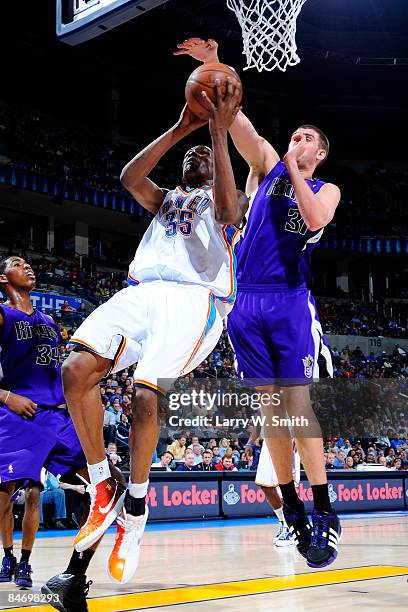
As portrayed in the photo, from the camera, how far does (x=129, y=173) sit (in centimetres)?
434

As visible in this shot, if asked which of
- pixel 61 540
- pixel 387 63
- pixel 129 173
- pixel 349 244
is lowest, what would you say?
pixel 61 540

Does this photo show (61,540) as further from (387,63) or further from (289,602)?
(387,63)

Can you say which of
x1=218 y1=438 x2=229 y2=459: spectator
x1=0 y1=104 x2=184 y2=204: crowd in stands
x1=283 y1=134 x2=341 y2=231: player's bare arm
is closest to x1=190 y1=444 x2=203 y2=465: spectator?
x1=218 y1=438 x2=229 y2=459: spectator

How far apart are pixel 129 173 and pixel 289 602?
8.97ft

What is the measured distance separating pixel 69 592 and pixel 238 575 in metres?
2.42

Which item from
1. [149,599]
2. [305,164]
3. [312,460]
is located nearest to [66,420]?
[149,599]

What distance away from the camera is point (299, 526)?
15.0ft

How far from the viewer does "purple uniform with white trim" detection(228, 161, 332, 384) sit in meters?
4.63

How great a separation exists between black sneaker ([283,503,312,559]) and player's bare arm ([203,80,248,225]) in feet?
6.21

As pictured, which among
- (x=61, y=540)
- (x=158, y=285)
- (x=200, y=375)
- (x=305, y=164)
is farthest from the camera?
(x=200, y=375)

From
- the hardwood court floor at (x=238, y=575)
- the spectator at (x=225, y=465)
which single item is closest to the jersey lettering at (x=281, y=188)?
the hardwood court floor at (x=238, y=575)

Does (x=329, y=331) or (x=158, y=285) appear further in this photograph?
(x=329, y=331)

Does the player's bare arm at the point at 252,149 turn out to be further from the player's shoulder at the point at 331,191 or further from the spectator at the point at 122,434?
the spectator at the point at 122,434

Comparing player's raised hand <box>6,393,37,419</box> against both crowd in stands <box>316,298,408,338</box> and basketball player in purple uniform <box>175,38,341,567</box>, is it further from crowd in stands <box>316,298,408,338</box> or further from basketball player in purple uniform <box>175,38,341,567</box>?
crowd in stands <box>316,298,408,338</box>
